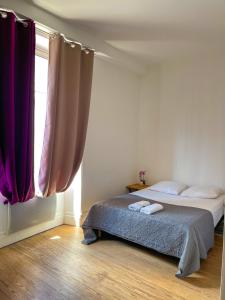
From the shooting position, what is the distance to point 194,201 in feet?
11.1

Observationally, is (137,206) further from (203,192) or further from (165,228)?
(203,192)

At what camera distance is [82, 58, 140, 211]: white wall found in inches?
144

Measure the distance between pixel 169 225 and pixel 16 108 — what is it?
1.97m

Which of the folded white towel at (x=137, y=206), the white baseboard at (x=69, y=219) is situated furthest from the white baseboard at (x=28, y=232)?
the folded white towel at (x=137, y=206)

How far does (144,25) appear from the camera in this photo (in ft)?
9.62

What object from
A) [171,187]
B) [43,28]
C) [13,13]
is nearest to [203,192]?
[171,187]

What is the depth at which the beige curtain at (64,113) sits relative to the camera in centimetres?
293

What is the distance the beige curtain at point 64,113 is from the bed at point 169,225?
65 centimetres

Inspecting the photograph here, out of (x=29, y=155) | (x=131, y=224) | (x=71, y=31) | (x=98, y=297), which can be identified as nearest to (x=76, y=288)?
(x=98, y=297)

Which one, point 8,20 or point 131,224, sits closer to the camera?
point 8,20

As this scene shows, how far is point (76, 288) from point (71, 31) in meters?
2.78

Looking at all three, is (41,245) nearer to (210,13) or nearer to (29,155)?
(29,155)

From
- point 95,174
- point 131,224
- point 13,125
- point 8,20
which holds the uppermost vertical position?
point 8,20

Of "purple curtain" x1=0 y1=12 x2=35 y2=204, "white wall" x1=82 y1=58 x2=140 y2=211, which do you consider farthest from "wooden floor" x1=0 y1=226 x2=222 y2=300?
"white wall" x1=82 y1=58 x2=140 y2=211
